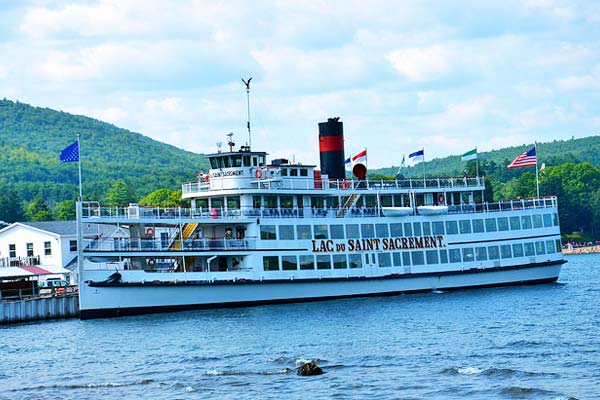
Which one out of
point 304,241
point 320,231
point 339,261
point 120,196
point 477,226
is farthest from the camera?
point 120,196

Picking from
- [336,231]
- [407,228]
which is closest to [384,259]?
[407,228]

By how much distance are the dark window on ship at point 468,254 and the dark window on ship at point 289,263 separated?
10.8m

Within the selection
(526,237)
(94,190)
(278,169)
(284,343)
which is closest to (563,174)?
(94,190)

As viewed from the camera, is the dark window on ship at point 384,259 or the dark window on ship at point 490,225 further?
the dark window on ship at point 490,225

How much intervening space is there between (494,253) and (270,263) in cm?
1433

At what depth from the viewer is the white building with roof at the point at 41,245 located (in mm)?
62750

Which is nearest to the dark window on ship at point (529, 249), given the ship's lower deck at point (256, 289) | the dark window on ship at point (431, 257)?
the ship's lower deck at point (256, 289)

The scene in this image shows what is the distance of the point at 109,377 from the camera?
3209 centimetres

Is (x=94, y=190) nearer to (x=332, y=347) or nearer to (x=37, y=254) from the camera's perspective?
(x=37, y=254)

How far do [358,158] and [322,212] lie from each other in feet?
17.3

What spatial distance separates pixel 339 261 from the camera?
168ft

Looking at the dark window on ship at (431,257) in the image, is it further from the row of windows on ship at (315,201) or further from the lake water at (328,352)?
the lake water at (328,352)

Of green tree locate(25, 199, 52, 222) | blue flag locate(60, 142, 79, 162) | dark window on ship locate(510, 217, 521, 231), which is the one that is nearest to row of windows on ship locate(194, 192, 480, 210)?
dark window on ship locate(510, 217, 521, 231)

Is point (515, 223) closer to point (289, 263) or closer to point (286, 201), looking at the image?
point (286, 201)
